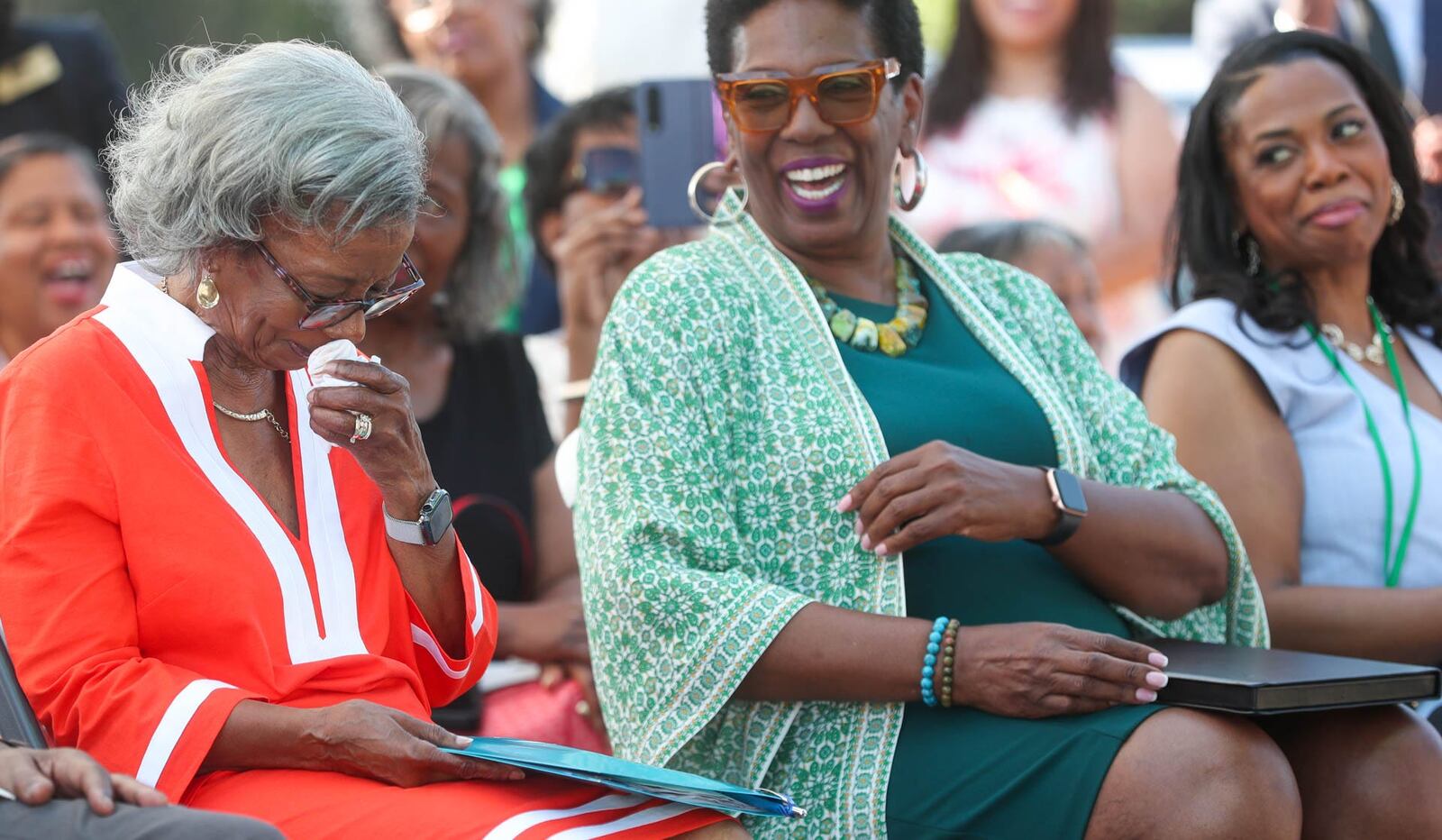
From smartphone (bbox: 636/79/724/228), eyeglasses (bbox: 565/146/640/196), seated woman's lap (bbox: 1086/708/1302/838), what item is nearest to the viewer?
seated woman's lap (bbox: 1086/708/1302/838)

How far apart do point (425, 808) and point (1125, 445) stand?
160cm

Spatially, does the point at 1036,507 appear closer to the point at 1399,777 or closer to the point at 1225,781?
the point at 1225,781

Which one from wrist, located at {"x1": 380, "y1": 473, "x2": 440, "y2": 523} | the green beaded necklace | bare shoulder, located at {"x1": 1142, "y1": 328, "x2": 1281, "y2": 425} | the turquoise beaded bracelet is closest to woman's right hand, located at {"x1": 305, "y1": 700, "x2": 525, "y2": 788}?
wrist, located at {"x1": 380, "y1": 473, "x2": 440, "y2": 523}

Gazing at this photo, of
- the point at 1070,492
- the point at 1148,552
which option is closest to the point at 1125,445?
the point at 1148,552

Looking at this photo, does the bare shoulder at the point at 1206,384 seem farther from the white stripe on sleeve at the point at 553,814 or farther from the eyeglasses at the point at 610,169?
the white stripe on sleeve at the point at 553,814

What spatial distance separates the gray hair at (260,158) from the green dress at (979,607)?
37.5 inches

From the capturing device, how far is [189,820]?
1.78m

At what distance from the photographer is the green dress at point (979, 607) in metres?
2.44

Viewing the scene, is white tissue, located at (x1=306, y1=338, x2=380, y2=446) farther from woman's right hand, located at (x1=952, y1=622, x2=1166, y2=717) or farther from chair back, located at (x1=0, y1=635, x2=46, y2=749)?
woman's right hand, located at (x1=952, y1=622, x2=1166, y2=717)

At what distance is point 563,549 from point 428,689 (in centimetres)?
139

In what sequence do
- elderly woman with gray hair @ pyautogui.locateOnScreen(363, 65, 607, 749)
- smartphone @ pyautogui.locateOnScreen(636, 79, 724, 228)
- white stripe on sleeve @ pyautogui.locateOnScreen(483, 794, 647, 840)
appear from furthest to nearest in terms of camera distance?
smartphone @ pyautogui.locateOnScreen(636, 79, 724, 228) < elderly woman with gray hair @ pyautogui.locateOnScreen(363, 65, 607, 749) < white stripe on sleeve @ pyautogui.locateOnScreen(483, 794, 647, 840)

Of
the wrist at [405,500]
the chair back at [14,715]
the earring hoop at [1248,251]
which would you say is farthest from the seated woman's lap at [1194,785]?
the earring hoop at [1248,251]

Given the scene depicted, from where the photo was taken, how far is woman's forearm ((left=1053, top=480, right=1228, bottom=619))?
280cm

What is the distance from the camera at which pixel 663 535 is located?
Answer: 2598 millimetres
